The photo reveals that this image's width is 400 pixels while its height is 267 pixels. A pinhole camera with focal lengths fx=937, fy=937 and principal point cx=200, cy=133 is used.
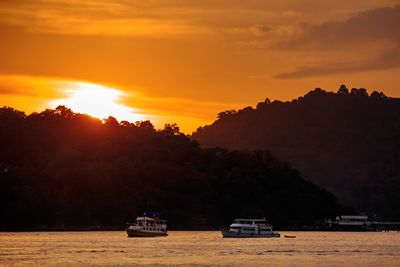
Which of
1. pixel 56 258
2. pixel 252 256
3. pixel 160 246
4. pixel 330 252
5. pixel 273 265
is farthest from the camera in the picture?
pixel 160 246

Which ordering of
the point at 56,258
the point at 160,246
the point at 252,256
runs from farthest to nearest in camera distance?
the point at 160,246 → the point at 252,256 → the point at 56,258

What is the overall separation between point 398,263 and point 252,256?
84.4 ft

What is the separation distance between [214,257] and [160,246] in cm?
3634

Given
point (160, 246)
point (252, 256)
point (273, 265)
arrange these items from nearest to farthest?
1. point (273, 265)
2. point (252, 256)
3. point (160, 246)

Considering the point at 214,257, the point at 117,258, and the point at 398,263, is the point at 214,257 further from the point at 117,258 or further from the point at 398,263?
the point at 398,263

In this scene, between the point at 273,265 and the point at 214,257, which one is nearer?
the point at 273,265

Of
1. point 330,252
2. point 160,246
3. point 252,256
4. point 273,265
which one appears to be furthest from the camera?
point 160,246

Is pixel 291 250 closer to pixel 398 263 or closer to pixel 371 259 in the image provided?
pixel 371 259

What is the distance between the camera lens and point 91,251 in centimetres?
15950

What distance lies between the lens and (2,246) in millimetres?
174625

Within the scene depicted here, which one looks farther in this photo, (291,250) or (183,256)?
(291,250)

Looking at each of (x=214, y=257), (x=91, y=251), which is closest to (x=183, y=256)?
(x=214, y=257)

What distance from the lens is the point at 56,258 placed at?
14012 centimetres

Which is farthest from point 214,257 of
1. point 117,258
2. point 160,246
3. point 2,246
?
point 2,246
